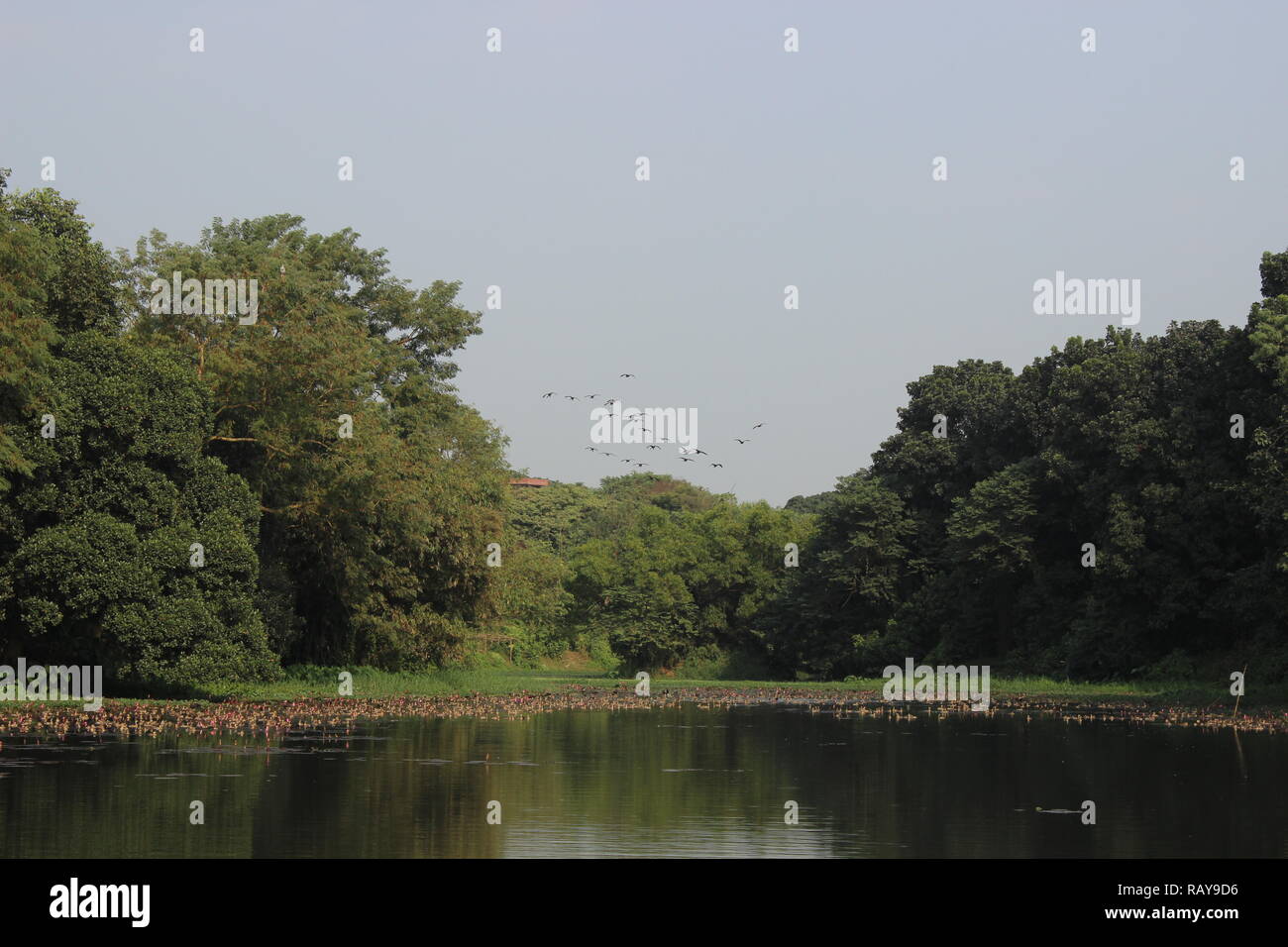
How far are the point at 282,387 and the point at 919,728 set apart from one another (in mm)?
20094

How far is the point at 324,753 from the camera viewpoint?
2748 cm

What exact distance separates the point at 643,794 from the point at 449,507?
90.9 feet

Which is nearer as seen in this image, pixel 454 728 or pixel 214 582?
pixel 454 728

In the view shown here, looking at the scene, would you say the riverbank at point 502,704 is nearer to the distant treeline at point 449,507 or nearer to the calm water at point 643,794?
the distant treeline at point 449,507

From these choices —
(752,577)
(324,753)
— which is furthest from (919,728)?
(752,577)

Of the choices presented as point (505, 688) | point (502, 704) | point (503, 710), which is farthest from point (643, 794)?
point (505, 688)

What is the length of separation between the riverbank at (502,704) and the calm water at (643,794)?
3.10 metres

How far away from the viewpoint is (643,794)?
2245 centimetres

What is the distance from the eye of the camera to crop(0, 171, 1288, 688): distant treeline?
124 ft

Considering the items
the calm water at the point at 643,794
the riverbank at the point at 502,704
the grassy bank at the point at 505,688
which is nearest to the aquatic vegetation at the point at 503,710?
the riverbank at the point at 502,704

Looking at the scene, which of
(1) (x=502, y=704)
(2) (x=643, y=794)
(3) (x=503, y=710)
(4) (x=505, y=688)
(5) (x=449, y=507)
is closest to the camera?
(2) (x=643, y=794)

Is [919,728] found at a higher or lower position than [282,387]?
lower

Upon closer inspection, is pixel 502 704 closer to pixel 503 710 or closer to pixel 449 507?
pixel 503 710
